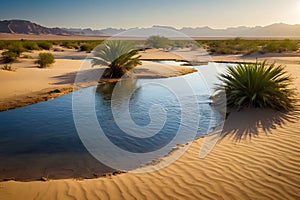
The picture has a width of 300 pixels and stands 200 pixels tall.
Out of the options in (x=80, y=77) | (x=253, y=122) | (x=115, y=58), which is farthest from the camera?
(x=115, y=58)

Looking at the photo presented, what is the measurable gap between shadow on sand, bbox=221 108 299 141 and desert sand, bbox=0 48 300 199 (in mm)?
574

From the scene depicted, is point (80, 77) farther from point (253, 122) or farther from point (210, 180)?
point (210, 180)

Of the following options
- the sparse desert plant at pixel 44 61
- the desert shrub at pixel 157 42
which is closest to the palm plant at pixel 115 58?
the sparse desert plant at pixel 44 61

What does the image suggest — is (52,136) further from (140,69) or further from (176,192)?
(140,69)

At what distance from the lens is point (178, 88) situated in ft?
44.3

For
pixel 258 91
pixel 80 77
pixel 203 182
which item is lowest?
pixel 203 182

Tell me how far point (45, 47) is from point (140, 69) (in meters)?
28.3

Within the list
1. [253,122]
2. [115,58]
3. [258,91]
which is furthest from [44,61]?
[253,122]

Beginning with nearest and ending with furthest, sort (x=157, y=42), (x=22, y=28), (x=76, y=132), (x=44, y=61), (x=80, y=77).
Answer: (x=76, y=132) < (x=80, y=77) < (x=44, y=61) < (x=157, y=42) < (x=22, y=28)

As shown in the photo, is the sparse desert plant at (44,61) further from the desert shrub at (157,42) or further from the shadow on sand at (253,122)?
the desert shrub at (157,42)

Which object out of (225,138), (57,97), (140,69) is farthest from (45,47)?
(225,138)

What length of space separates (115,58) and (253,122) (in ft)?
35.3

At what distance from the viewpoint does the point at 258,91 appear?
8891 millimetres

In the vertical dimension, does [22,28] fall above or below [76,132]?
above
